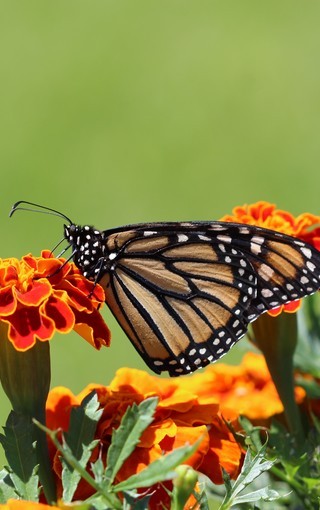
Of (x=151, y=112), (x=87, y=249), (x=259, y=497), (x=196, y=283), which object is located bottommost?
(x=259, y=497)

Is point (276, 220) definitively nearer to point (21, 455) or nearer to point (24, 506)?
point (21, 455)

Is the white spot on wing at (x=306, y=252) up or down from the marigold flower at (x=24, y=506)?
up

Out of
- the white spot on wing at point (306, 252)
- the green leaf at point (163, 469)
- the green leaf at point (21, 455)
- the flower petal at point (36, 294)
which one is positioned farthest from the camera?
the white spot on wing at point (306, 252)

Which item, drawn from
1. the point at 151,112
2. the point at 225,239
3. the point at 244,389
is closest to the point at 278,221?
the point at 225,239

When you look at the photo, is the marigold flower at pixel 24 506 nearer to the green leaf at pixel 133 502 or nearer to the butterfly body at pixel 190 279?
the green leaf at pixel 133 502

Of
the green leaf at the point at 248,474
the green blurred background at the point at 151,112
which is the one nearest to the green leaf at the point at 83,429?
the green leaf at the point at 248,474

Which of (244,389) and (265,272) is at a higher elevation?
(265,272)
